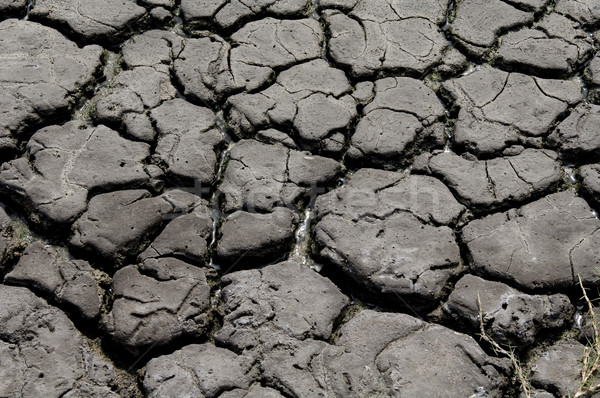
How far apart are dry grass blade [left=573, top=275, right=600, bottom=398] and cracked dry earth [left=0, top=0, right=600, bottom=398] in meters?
0.05

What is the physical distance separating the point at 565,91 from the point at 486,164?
2.01 ft

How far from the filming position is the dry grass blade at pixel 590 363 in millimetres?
2352

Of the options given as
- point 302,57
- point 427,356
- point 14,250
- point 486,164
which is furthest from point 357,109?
point 14,250

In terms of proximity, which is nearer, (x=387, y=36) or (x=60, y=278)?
(x=60, y=278)

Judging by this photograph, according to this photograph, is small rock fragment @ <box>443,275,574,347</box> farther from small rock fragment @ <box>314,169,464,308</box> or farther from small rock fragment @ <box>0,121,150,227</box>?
small rock fragment @ <box>0,121,150,227</box>

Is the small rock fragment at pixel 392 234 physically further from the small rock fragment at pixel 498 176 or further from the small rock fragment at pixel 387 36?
the small rock fragment at pixel 387 36

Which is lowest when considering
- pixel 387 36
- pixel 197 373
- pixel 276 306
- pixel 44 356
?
pixel 44 356

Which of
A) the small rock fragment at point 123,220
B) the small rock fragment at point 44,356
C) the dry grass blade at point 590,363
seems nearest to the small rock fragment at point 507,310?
the dry grass blade at point 590,363

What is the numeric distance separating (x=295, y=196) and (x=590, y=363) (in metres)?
1.26

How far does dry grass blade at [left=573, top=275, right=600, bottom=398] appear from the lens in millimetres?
2352

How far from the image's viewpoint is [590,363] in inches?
95.7

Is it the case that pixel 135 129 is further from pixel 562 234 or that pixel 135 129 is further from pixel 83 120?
pixel 562 234

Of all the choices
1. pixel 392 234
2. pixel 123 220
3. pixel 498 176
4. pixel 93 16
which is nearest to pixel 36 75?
pixel 93 16

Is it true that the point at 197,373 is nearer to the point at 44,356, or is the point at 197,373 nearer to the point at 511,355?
the point at 44,356
